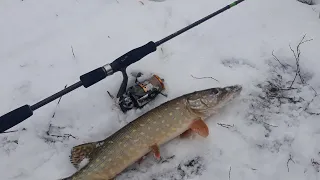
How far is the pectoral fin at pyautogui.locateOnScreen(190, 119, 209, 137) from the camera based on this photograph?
2.93m

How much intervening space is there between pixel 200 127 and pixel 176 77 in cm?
64

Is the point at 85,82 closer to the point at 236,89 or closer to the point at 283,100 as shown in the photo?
the point at 236,89

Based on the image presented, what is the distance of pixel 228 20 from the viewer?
3.87m

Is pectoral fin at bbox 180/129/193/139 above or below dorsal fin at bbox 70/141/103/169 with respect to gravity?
below

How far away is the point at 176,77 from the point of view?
3.42 metres

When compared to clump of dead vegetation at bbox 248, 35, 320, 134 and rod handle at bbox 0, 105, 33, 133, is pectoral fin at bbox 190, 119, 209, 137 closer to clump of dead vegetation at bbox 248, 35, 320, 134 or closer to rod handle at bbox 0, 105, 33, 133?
clump of dead vegetation at bbox 248, 35, 320, 134

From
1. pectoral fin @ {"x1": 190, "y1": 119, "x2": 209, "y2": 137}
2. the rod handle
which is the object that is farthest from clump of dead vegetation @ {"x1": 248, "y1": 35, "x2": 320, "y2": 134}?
the rod handle

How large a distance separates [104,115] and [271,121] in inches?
52.7

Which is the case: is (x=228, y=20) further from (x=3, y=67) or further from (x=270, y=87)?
(x=3, y=67)

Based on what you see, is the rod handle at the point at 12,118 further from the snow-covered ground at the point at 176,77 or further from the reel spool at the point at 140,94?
the reel spool at the point at 140,94

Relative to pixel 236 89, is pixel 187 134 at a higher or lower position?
lower

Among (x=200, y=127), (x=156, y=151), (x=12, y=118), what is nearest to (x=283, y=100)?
(x=200, y=127)

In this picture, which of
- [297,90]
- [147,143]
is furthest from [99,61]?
[297,90]

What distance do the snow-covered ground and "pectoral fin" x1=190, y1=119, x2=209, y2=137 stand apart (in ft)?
0.29
